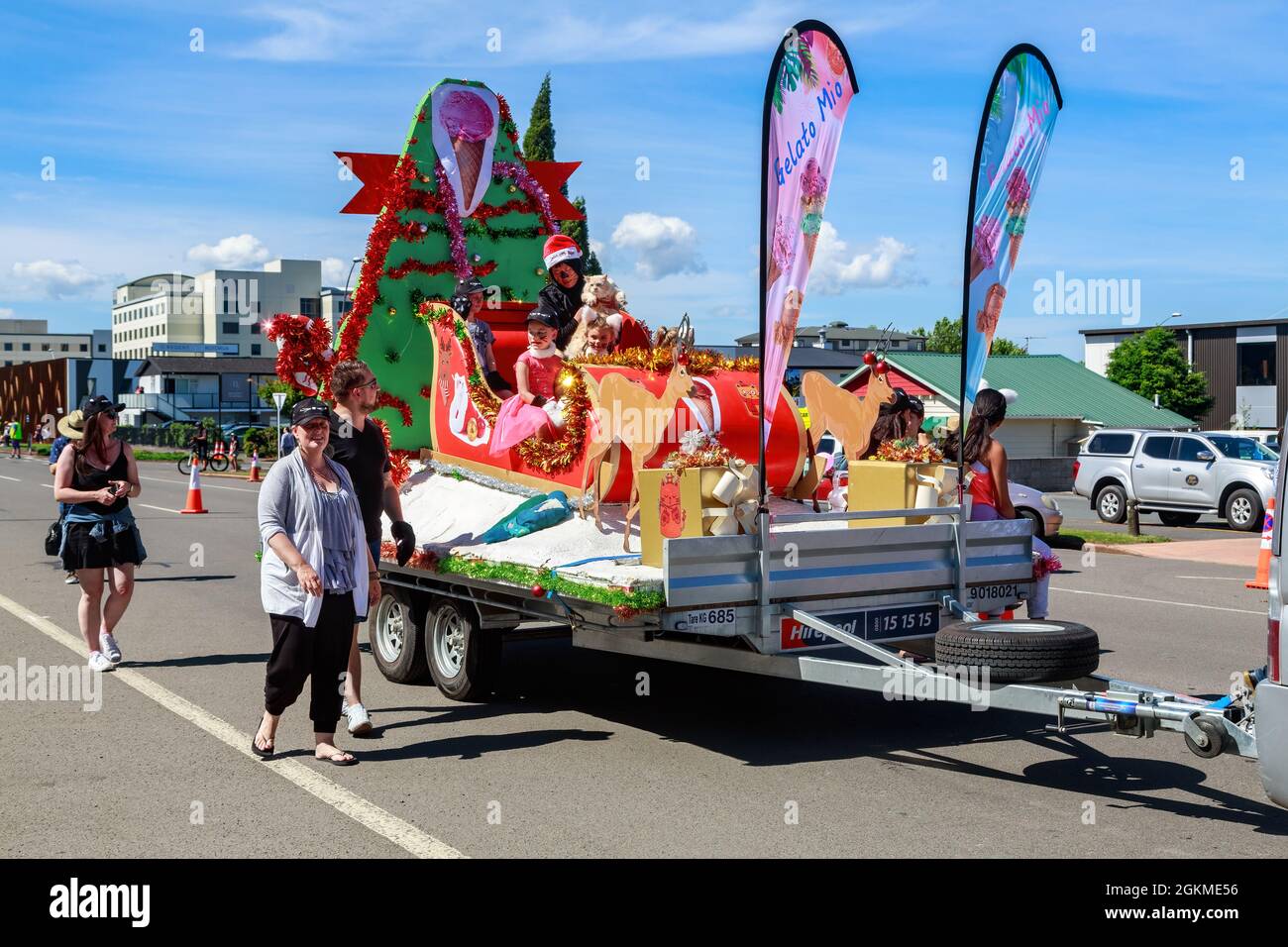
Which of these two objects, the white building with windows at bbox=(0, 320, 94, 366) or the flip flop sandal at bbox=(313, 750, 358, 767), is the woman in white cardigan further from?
the white building with windows at bbox=(0, 320, 94, 366)

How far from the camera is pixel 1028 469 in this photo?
123ft

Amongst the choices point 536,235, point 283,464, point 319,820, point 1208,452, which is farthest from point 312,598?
point 1208,452

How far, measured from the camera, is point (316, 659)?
6.74 meters

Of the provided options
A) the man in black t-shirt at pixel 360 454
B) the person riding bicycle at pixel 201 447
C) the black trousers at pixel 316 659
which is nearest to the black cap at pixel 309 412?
the man in black t-shirt at pixel 360 454

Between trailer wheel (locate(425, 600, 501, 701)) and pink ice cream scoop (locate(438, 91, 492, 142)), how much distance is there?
407 cm

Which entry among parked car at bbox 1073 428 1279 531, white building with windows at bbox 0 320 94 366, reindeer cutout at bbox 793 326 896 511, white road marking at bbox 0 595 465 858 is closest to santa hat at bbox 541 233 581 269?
reindeer cutout at bbox 793 326 896 511

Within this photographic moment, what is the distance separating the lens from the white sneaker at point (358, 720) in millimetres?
7250

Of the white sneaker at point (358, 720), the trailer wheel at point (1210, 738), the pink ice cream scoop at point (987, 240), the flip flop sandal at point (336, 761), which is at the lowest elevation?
the flip flop sandal at point (336, 761)

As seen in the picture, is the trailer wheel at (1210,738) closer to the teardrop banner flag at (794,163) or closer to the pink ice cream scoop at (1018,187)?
the teardrop banner flag at (794,163)

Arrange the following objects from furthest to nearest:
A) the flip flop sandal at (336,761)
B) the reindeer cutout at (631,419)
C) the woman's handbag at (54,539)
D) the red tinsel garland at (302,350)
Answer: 1. the red tinsel garland at (302,350)
2. the woman's handbag at (54,539)
3. the reindeer cutout at (631,419)
4. the flip flop sandal at (336,761)

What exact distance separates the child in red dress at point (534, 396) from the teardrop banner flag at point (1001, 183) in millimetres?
2528

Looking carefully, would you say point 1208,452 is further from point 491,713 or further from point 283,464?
point 283,464

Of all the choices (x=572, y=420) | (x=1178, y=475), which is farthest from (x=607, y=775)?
(x=1178, y=475)

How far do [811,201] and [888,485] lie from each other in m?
1.75
